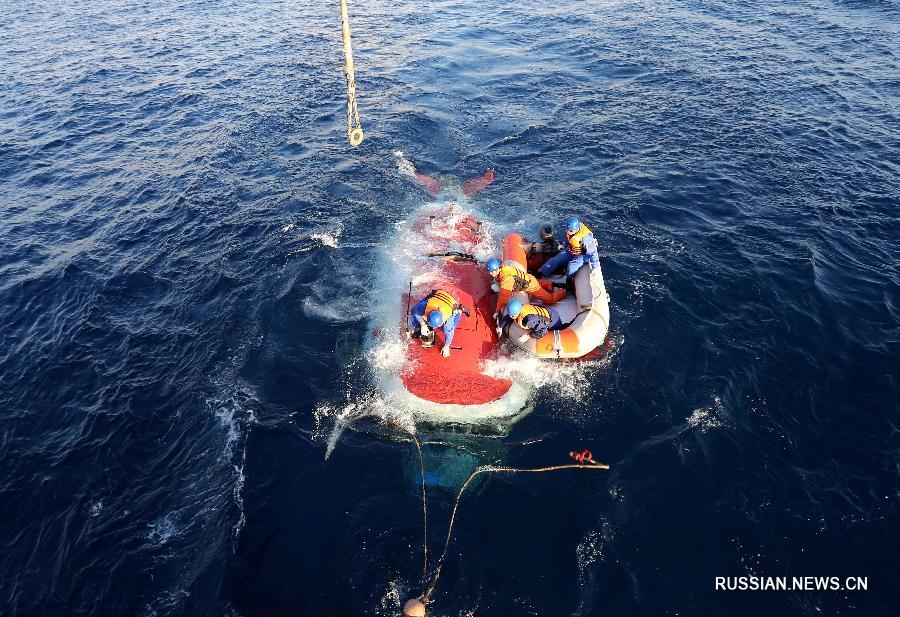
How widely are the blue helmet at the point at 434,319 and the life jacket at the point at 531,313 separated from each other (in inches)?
82.1

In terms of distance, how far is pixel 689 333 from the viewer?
14.2 m

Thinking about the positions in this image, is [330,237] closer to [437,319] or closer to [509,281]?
[509,281]

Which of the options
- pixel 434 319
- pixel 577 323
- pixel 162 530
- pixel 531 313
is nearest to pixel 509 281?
pixel 531 313

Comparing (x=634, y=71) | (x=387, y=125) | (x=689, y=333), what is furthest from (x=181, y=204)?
(x=634, y=71)

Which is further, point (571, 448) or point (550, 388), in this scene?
point (550, 388)

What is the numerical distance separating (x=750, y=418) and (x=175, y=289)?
659 inches

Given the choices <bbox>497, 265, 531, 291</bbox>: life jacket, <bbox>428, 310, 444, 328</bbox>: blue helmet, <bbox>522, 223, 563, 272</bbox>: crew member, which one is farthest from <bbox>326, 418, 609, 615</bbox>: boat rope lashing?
<bbox>522, 223, 563, 272</bbox>: crew member

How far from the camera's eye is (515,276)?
14305 millimetres

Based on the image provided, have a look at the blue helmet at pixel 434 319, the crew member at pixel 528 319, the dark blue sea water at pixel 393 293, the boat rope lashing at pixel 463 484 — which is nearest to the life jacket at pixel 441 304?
the blue helmet at pixel 434 319

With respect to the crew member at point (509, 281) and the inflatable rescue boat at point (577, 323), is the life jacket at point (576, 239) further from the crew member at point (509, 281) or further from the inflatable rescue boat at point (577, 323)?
the crew member at point (509, 281)

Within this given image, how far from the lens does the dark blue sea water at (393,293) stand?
9758 millimetres

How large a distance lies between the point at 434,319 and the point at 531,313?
2.53m

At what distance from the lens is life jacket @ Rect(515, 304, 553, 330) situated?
42.6 feet

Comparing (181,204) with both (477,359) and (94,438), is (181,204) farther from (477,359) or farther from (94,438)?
(477,359)
